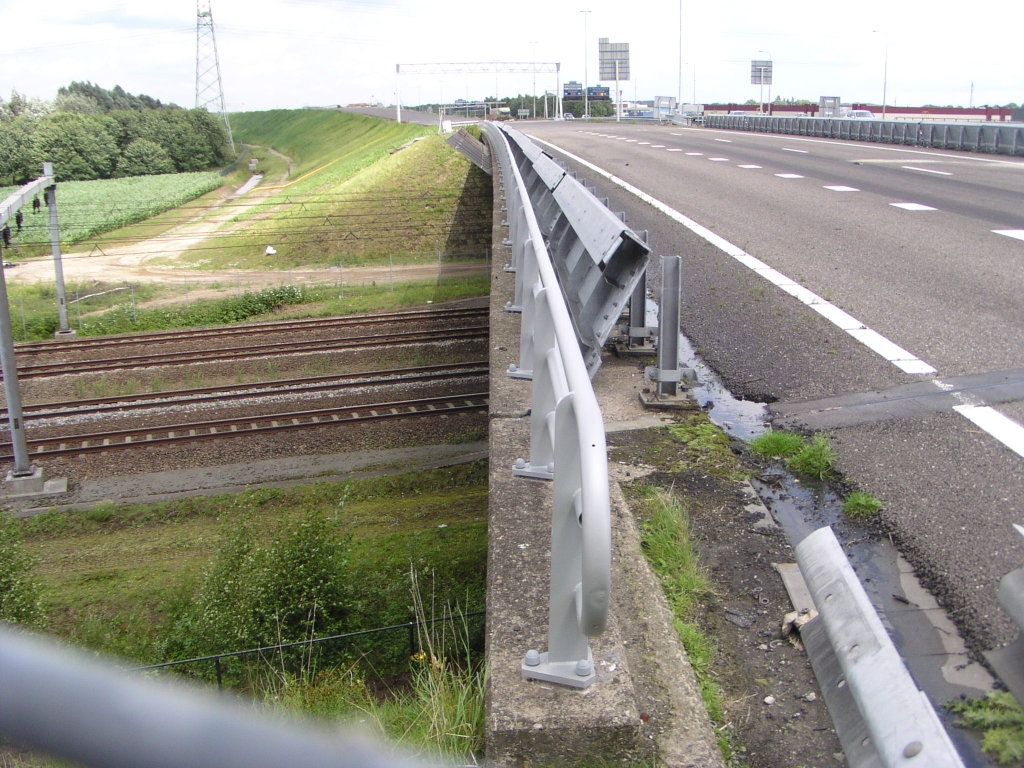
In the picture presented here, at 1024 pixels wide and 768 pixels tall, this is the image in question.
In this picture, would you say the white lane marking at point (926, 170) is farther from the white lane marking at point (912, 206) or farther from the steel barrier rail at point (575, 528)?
the steel barrier rail at point (575, 528)

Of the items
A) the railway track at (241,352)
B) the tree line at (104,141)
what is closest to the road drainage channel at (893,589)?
the railway track at (241,352)

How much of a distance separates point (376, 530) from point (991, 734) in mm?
11356

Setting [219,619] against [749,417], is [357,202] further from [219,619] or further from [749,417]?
[749,417]

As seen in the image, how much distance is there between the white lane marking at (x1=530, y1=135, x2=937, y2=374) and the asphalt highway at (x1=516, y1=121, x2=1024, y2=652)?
0.02 m

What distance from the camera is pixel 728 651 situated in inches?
125

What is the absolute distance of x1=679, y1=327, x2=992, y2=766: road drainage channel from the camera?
9.25 ft

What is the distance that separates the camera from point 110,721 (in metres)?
0.59

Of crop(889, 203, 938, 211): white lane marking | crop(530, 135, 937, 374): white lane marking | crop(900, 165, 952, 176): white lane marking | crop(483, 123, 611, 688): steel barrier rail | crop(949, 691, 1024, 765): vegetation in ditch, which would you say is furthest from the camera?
crop(900, 165, 952, 176): white lane marking

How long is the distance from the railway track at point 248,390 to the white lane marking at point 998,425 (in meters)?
15.5

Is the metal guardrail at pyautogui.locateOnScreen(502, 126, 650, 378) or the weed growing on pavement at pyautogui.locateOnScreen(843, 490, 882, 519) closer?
the weed growing on pavement at pyautogui.locateOnScreen(843, 490, 882, 519)

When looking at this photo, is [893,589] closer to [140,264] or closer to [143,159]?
[140,264]

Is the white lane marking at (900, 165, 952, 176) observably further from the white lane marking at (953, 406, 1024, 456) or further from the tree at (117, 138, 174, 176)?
the tree at (117, 138, 174, 176)

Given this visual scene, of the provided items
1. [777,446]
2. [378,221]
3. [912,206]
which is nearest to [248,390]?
[912,206]

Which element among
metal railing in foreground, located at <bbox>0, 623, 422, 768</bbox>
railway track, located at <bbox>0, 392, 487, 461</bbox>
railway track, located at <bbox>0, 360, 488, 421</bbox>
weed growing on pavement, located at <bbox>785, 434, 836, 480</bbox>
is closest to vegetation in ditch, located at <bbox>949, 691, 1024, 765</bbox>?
weed growing on pavement, located at <bbox>785, 434, 836, 480</bbox>
